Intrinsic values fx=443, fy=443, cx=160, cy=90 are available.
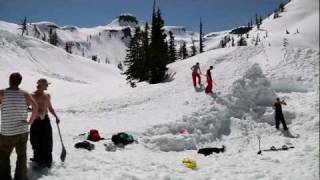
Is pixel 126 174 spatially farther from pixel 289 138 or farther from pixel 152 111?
pixel 152 111

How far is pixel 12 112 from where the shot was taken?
8.16m

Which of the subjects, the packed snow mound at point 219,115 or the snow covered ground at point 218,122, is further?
the packed snow mound at point 219,115

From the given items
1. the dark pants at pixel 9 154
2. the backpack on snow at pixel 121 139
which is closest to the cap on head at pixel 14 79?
the dark pants at pixel 9 154

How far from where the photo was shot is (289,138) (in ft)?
61.5

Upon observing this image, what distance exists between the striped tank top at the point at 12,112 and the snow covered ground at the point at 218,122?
5.00 feet

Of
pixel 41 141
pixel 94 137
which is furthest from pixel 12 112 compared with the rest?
pixel 94 137

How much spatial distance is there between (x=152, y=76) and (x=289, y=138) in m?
20.0

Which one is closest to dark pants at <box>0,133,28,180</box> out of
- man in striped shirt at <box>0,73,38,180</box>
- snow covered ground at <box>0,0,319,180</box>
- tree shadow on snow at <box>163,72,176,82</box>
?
man in striped shirt at <box>0,73,38,180</box>

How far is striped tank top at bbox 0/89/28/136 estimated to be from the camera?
8125 mm

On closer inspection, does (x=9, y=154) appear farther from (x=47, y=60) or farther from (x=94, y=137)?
(x=47, y=60)

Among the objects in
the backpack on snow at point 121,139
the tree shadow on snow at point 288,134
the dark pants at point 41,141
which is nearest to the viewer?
the dark pants at point 41,141

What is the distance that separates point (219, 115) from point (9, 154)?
13.6m

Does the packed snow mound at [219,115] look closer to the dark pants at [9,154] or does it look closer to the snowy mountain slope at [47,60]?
the dark pants at [9,154]

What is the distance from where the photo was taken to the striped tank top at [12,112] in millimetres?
8125
